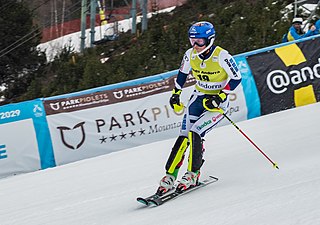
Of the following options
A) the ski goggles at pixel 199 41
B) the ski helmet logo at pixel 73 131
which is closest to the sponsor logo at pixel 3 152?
the ski helmet logo at pixel 73 131

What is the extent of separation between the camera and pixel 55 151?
9.77 metres

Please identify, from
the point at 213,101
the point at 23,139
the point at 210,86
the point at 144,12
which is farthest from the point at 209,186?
the point at 144,12

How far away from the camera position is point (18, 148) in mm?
9562

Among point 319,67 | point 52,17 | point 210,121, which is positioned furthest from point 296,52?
point 52,17

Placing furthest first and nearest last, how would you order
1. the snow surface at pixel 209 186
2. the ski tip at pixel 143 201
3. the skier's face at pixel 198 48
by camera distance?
the skier's face at pixel 198 48, the ski tip at pixel 143 201, the snow surface at pixel 209 186

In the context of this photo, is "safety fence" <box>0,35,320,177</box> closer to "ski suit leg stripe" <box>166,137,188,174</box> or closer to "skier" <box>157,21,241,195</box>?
"skier" <box>157,21,241,195</box>

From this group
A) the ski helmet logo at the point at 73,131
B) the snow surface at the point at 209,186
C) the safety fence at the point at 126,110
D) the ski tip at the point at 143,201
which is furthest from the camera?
the ski helmet logo at the point at 73,131

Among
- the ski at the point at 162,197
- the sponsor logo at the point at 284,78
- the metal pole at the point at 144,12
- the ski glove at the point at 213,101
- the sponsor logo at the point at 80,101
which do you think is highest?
the metal pole at the point at 144,12

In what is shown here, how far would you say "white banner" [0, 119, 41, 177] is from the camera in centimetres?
949

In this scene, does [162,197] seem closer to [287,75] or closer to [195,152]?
[195,152]

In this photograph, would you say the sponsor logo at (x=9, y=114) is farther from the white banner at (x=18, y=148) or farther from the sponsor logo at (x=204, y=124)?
the sponsor logo at (x=204, y=124)

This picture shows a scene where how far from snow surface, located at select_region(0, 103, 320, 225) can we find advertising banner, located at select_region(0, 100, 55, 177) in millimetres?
399

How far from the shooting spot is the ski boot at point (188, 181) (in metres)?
5.57

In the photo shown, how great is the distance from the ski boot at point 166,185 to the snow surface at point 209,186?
19 cm
